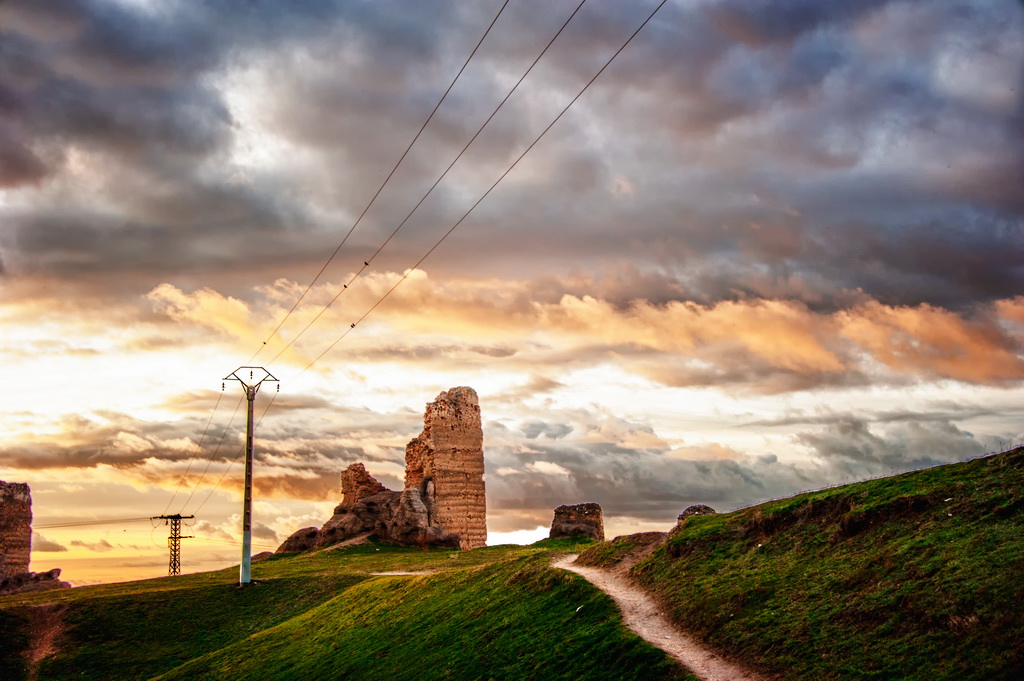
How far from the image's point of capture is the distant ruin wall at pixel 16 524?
67688mm

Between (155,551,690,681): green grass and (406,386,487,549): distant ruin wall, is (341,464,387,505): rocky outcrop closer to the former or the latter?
(406,386,487,549): distant ruin wall

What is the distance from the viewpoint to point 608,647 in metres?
21.9

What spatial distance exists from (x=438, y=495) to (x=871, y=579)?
159ft

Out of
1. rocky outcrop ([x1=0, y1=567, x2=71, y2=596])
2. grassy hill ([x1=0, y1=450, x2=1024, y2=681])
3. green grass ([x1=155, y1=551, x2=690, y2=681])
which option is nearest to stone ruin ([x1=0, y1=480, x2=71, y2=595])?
rocky outcrop ([x1=0, y1=567, x2=71, y2=596])

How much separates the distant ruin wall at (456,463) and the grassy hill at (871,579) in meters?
39.8

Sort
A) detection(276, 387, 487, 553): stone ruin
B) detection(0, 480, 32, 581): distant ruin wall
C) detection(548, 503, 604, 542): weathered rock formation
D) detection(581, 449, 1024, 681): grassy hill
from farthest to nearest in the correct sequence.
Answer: detection(0, 480, 32, 581): distant ruin wall
detection(276, 387, 487, 553): stone ruin
detection(548, 503, 604, 542): weathered rock formation
detection(581, 449, 1024, 681): grassy hill

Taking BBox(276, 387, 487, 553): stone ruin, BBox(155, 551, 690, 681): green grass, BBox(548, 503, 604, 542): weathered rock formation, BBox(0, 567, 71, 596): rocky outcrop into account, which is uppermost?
BBox(276, 387, 487, 553): stone ruin

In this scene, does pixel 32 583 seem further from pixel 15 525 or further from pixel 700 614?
pixel 700 614

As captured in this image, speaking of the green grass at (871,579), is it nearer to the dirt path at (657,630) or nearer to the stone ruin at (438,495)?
the dirt path at (657,630)

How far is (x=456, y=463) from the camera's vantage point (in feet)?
222

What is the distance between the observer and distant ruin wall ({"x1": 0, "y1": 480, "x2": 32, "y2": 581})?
6769cm

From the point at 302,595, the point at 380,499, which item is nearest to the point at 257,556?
the point at 380,499

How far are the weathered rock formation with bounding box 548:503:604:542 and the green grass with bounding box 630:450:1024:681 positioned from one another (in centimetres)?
2295

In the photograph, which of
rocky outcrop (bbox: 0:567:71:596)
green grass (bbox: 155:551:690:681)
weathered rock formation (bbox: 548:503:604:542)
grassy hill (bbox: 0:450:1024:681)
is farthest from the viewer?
rocky outcrop (bbox: 0:567:71:596)
